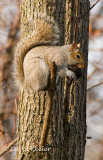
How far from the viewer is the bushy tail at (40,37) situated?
2.26 metres

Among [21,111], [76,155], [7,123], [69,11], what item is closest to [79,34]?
[69,11]

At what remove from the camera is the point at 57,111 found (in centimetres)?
237

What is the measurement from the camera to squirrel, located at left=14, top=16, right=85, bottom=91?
6.98 feet

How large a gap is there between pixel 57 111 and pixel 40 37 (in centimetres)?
60

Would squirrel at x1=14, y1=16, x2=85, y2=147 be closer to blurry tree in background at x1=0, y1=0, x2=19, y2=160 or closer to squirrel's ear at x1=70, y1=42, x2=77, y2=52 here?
squirrel's ear at x1=70, y1=42, x2=77, y2=52

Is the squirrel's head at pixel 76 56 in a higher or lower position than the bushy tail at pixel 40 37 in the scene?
lower

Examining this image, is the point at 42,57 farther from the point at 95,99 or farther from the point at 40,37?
the point at 95,99

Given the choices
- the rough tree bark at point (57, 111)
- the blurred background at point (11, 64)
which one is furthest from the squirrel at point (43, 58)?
the blurred background at point (11, 64)

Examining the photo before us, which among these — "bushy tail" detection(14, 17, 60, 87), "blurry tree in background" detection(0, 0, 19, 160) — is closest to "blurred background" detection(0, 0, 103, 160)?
"blurry tree in background" detection(0, 0, 19, 160)

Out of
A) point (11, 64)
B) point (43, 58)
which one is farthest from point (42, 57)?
point (11, 64)

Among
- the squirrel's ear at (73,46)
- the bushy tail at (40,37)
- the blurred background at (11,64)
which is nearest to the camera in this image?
the squirrel's ear at (73,46)

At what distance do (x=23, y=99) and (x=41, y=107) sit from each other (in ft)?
0.65

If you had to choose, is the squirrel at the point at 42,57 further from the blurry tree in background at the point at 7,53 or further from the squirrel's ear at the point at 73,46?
the blurry tree in background at the point at 7,53

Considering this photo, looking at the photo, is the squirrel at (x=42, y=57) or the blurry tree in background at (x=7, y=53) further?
the blurry tree in background at (x=7, y=53)
